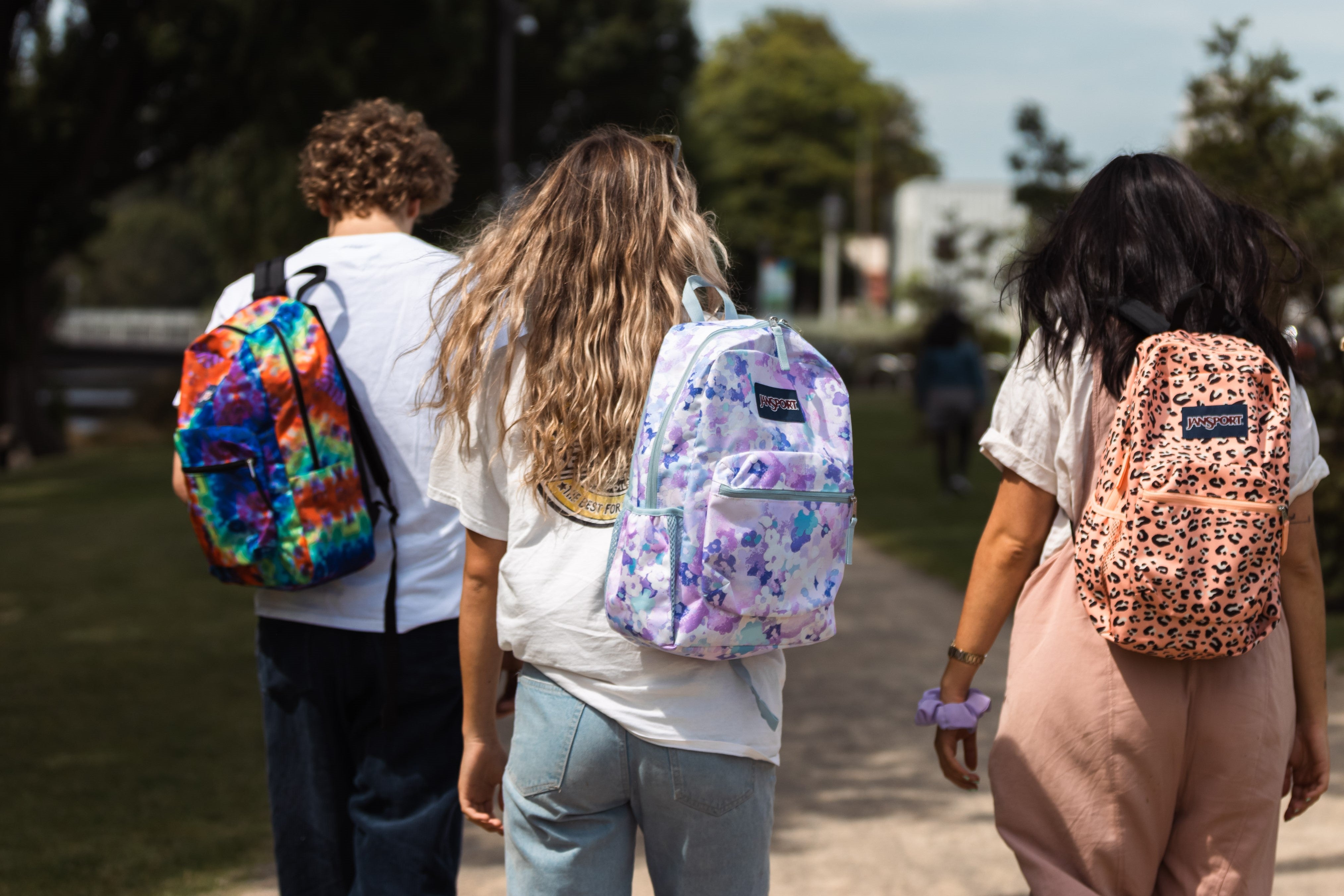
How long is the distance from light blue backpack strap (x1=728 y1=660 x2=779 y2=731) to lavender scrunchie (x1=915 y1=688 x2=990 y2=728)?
1.68 feet

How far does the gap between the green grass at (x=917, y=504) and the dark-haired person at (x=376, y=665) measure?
347cm

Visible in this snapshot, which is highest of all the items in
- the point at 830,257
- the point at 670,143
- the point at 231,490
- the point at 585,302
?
the point at 670,143

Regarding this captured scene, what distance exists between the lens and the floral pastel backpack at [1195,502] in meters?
2.06

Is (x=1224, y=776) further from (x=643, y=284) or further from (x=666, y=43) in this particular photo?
(x=666, y=43)

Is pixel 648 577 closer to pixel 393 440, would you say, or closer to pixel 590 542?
pixel 590 542

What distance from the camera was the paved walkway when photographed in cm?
402

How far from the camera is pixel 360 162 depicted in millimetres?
2869

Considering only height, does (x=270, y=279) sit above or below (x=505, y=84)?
above

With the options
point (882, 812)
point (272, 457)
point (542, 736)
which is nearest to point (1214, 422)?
point (542, 736)

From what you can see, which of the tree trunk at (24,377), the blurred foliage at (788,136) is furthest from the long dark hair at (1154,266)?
the blurred foliage at (788,136)

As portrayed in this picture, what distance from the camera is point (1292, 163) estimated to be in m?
8.27

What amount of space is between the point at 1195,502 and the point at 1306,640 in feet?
1.60

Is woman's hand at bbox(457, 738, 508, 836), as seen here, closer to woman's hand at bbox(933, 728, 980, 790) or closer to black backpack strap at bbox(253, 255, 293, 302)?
woman's hand at bbox(933, 728, 980, 790)

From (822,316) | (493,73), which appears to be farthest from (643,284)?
(822,316)
